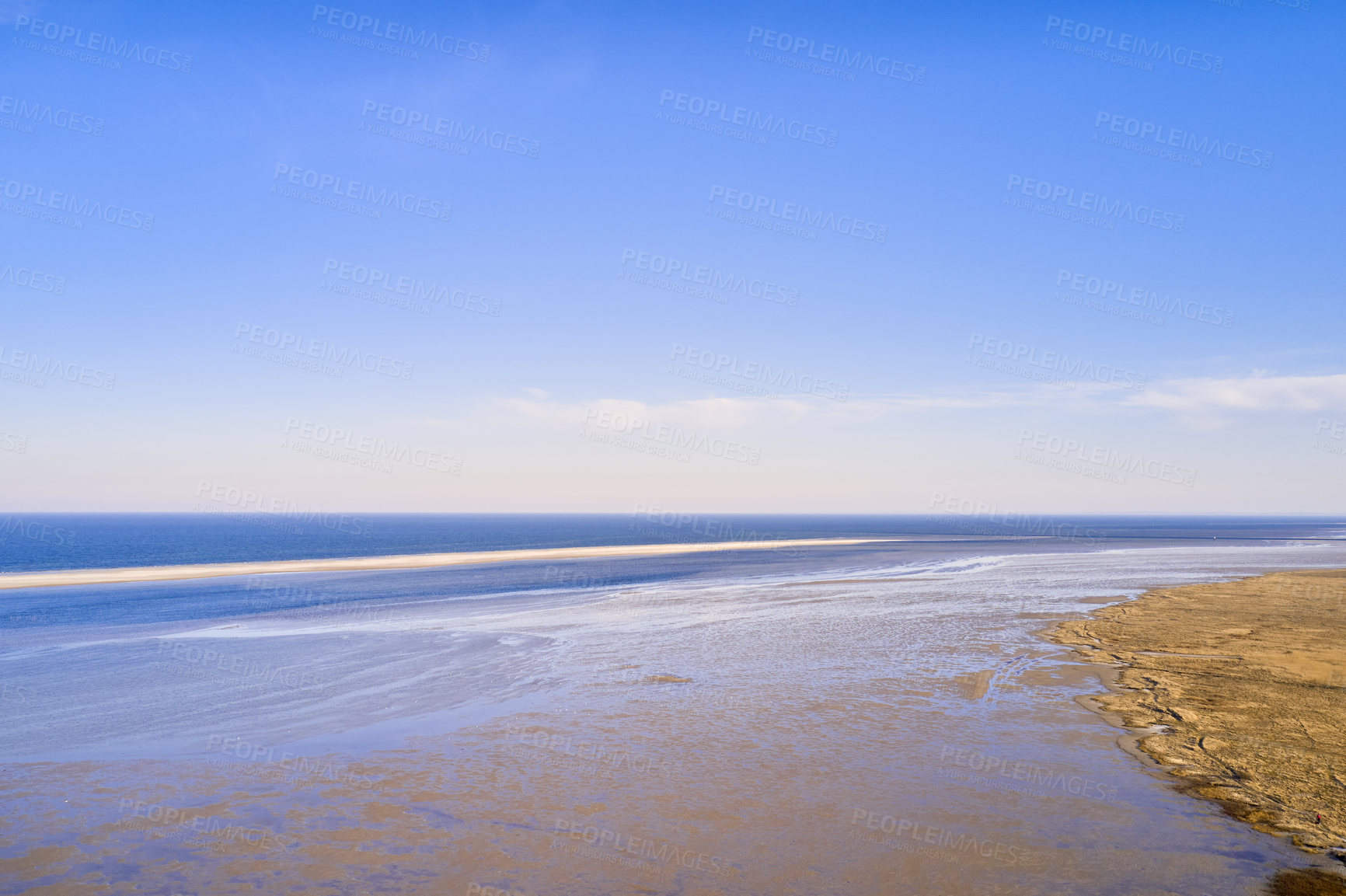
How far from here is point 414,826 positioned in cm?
1050

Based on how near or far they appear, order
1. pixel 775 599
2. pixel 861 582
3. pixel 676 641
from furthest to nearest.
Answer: pixel 861 582
pixel 775 599
pixel 676 641

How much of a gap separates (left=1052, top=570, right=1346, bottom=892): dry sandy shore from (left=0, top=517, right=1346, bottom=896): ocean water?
2.72 feet

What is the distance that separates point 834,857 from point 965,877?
5.25ft

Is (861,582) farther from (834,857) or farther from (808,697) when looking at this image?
(834,857)

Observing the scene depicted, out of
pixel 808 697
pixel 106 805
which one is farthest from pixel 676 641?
pixel 106 805

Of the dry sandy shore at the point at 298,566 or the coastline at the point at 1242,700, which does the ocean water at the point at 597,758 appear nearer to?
the coastline at the point at 1242,700

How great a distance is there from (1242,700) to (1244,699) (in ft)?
0.39
